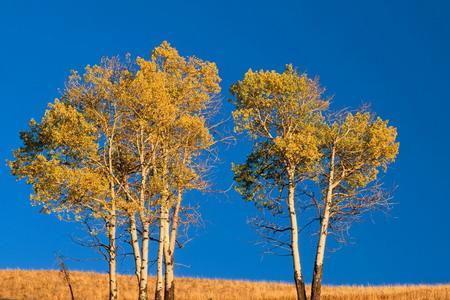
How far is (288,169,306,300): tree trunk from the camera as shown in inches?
1446

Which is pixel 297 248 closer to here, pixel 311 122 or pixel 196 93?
pixel 311 122

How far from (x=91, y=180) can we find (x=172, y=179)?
5548mm

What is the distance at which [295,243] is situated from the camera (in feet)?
121

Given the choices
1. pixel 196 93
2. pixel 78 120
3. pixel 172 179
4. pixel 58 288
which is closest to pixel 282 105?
pixel 196 93

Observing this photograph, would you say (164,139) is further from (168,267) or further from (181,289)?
(181,289)

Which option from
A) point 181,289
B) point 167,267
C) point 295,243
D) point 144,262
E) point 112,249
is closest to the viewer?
point 144,262

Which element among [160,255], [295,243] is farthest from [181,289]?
[295,243]

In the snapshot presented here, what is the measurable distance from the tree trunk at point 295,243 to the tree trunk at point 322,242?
27.3 inches

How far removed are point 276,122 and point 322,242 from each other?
7311mm

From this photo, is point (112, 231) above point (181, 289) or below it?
above

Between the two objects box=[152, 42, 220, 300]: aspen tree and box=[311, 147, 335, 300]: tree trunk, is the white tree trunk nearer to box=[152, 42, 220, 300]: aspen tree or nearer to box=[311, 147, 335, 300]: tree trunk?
box=[152, 42, 220, 300]: aspen tree

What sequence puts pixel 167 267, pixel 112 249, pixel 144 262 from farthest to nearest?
pixel 167 267
pixel 112 249
pixel 144 262

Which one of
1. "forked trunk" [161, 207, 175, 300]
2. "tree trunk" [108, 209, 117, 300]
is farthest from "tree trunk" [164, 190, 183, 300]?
"tree trunk" [108, 209, 117, 300]

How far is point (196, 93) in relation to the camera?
128 ft
